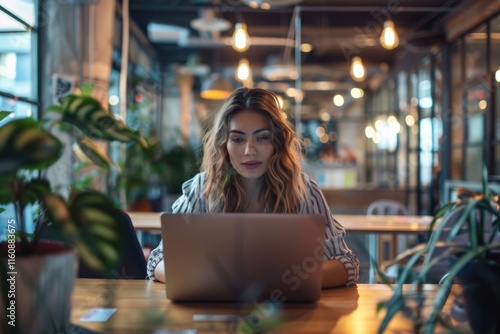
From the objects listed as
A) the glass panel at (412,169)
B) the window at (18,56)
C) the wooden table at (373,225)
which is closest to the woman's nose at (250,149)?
the wooden table at (373,225)

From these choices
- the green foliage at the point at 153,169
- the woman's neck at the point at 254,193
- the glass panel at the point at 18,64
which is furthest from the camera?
the glass panel at the point at 18,64

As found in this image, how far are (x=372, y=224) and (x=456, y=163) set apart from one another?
3.67 metres

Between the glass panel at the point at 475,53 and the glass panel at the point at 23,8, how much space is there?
15.5ft

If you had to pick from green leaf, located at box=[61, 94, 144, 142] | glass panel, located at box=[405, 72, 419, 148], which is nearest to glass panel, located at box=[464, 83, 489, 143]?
glass panel, located at box=[405, 72, 419, 148]

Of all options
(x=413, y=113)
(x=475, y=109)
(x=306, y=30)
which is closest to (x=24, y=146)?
(x=475, y=109)

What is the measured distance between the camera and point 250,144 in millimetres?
1902

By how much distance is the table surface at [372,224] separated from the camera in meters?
3.64

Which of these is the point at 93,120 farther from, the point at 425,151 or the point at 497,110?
the point at 425,151

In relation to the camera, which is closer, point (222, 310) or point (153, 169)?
point (153, 169)

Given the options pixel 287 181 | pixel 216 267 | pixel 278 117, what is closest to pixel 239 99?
pixel 278 117

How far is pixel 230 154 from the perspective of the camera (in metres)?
1.93

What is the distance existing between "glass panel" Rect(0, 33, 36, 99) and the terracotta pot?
10.3 ft

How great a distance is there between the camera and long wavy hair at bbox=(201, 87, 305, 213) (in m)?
1.96

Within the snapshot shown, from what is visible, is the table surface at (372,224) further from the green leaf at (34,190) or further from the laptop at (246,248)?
the green leaf at (34,190)
